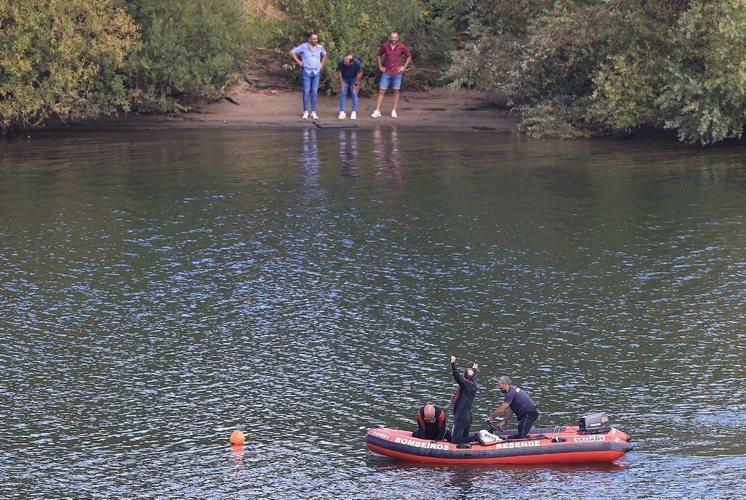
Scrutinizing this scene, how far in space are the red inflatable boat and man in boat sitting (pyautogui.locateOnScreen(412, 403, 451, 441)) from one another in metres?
0.17

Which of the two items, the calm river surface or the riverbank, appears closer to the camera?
the calm river surface

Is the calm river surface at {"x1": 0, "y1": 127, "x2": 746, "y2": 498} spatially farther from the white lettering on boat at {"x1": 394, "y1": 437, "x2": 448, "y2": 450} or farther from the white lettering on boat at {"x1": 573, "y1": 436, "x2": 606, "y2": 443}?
the white lettering on boat at {"x1": 573, "y1": 436, "x2": 606, "y2": 443}

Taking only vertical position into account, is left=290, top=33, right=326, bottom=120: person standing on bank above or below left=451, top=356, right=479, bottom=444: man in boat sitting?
above

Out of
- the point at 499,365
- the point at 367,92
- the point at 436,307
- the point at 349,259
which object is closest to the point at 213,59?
the point at 367,92

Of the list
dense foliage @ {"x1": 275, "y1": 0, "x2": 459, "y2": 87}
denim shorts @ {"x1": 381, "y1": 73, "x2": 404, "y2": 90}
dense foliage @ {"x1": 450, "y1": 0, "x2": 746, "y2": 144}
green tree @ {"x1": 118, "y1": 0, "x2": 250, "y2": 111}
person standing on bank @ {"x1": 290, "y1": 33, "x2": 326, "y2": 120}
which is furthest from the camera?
dense foliage @ {"x1": 275, "y1": 0, "x2": 459, "y2": 87}

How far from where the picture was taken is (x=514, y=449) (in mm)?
22594

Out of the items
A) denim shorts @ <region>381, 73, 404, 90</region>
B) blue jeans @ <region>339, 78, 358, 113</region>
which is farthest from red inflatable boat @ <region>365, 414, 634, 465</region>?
blue jeans @ <region>339, 78, 358, 113</region>

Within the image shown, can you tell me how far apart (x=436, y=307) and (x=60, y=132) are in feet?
98.8

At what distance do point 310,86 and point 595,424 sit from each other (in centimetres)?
3448

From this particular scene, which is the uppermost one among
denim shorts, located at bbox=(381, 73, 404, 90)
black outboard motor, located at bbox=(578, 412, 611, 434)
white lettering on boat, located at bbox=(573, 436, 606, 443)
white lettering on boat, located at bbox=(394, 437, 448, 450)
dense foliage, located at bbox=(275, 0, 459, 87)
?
dense foliage, located at bbox=(275, 0, 459, 87)

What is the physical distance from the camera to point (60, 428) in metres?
24.1

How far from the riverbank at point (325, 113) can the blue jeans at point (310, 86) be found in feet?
2.88

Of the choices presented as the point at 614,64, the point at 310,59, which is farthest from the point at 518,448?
the point at 310,59

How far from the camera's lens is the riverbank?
2174 inches
